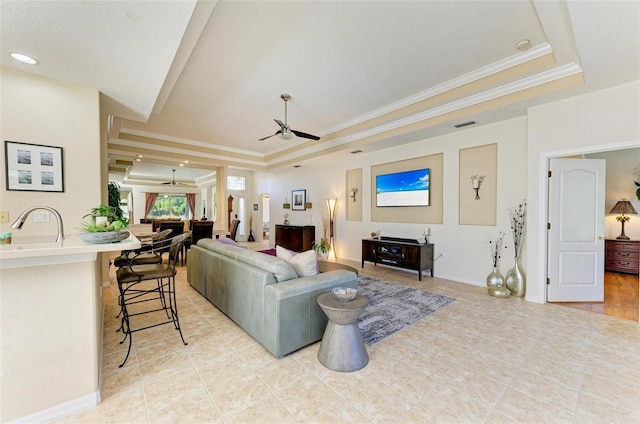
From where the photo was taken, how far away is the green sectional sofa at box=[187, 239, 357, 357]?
2279mm

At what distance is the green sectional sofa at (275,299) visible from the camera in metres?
2.28

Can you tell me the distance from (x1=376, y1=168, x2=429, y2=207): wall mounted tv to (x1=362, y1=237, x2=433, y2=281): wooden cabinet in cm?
79

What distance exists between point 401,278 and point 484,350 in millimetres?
2454

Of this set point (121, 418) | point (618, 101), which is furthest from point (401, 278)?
point (121, 418)

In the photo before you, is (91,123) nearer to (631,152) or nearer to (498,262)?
(498,262)

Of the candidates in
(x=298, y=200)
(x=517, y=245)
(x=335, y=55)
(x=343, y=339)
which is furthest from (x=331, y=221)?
(x=343, y=339)

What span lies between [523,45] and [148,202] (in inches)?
601

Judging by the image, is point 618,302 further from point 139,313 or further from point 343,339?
point 139,313

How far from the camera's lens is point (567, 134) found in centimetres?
333

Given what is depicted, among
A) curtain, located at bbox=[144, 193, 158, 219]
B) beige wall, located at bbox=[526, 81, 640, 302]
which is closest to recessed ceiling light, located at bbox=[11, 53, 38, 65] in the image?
beige wall, located at bbox=[526, 81, 640, 302]

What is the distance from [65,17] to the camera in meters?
1.67

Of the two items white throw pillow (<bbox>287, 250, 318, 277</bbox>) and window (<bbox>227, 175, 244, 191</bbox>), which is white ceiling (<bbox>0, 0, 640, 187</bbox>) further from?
window (<bbox>227, 175, 244, 191</bbox>)

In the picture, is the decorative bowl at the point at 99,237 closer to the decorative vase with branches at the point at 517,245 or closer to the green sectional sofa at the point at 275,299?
the green sectional sofa at the point at 275,299

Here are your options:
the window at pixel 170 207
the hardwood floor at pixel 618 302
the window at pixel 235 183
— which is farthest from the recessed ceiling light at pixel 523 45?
the window at pixel 170 207
